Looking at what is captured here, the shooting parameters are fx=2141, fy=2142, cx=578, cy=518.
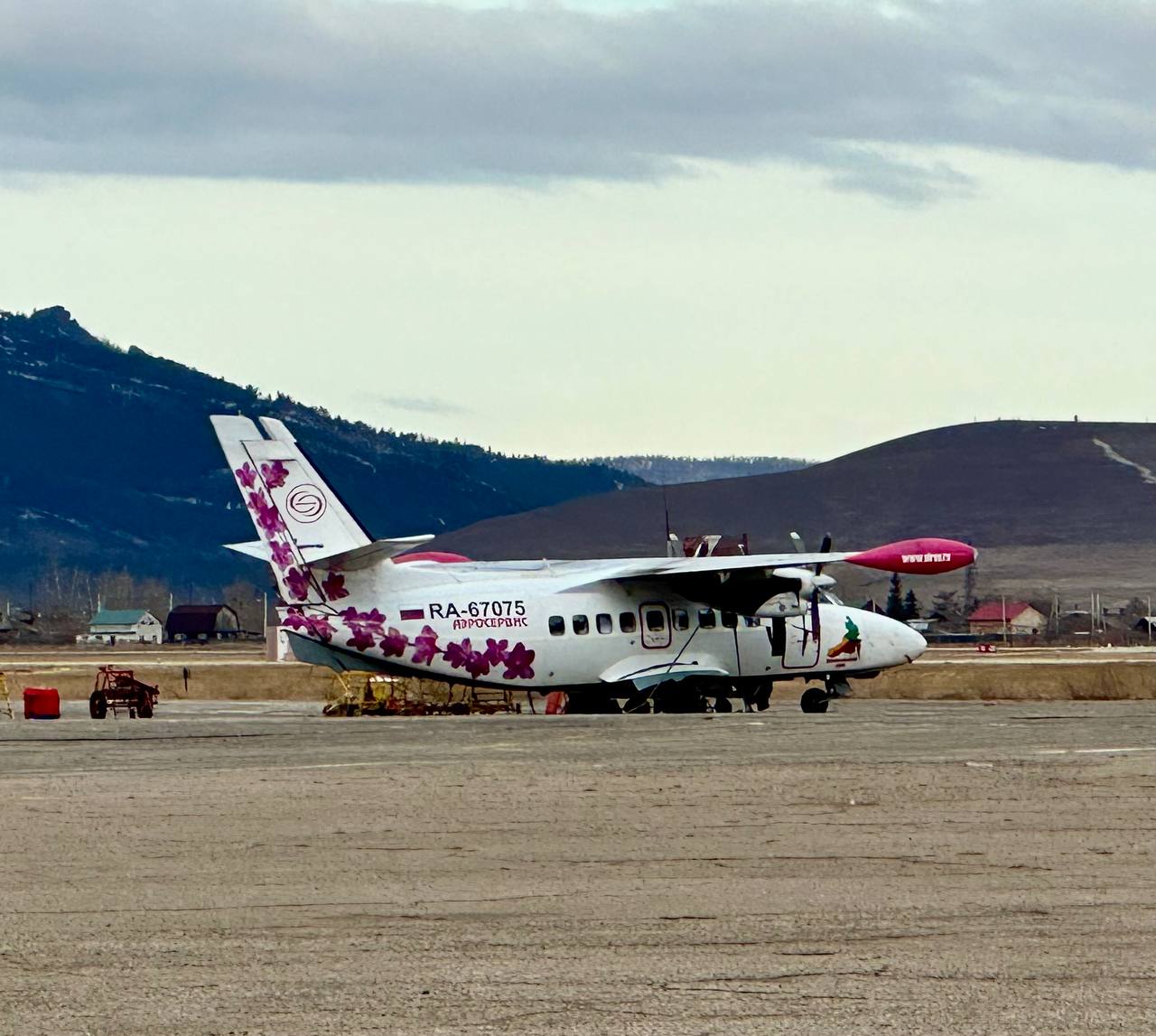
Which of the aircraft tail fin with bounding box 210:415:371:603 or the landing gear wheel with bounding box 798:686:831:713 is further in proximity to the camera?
the landing gear wheel with bounding box 798:686:831:713

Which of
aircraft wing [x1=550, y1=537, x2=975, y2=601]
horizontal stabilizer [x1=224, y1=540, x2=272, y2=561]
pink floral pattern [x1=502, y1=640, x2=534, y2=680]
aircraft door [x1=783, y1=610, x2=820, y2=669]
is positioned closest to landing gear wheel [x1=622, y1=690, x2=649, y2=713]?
aircraft wing [x1=550, y1=537, x2=975, y2=601]

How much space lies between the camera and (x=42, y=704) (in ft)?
156

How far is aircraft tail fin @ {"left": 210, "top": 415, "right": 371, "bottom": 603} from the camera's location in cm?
4441

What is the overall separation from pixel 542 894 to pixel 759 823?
211 inches

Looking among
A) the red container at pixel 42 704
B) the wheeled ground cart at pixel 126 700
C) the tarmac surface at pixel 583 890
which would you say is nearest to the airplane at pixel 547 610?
the wheeled ground cart at pixel 126 700

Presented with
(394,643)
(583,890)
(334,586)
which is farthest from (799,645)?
(583,890)

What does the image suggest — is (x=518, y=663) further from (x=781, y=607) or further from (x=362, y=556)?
(x=781, y=607)

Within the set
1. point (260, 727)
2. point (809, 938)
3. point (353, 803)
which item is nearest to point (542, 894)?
point (809, 938)

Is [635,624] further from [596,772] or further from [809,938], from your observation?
[809,938]

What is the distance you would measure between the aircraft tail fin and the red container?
6.45 m

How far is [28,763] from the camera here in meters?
31.7

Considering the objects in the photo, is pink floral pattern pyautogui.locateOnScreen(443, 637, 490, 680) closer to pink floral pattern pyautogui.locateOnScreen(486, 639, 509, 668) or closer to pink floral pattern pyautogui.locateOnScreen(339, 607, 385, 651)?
pink floral pattern pyautogui.locateOnScreen(486, 639, 509, 668)

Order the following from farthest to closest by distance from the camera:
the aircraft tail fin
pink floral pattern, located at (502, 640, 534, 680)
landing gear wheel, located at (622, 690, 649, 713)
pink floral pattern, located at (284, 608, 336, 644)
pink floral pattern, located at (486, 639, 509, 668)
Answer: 1. landing gear wheel, located at (622, 690, 649, 713)
2. pink floral pattern, located at (502, 640, 534, 680)
3. pink floral pattern, located at (486, 639, 509, 668)
4. the aircraft tail fin
5. pink floral pattern, located at (284, 608, 336, 644)

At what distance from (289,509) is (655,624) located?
8452 mm
